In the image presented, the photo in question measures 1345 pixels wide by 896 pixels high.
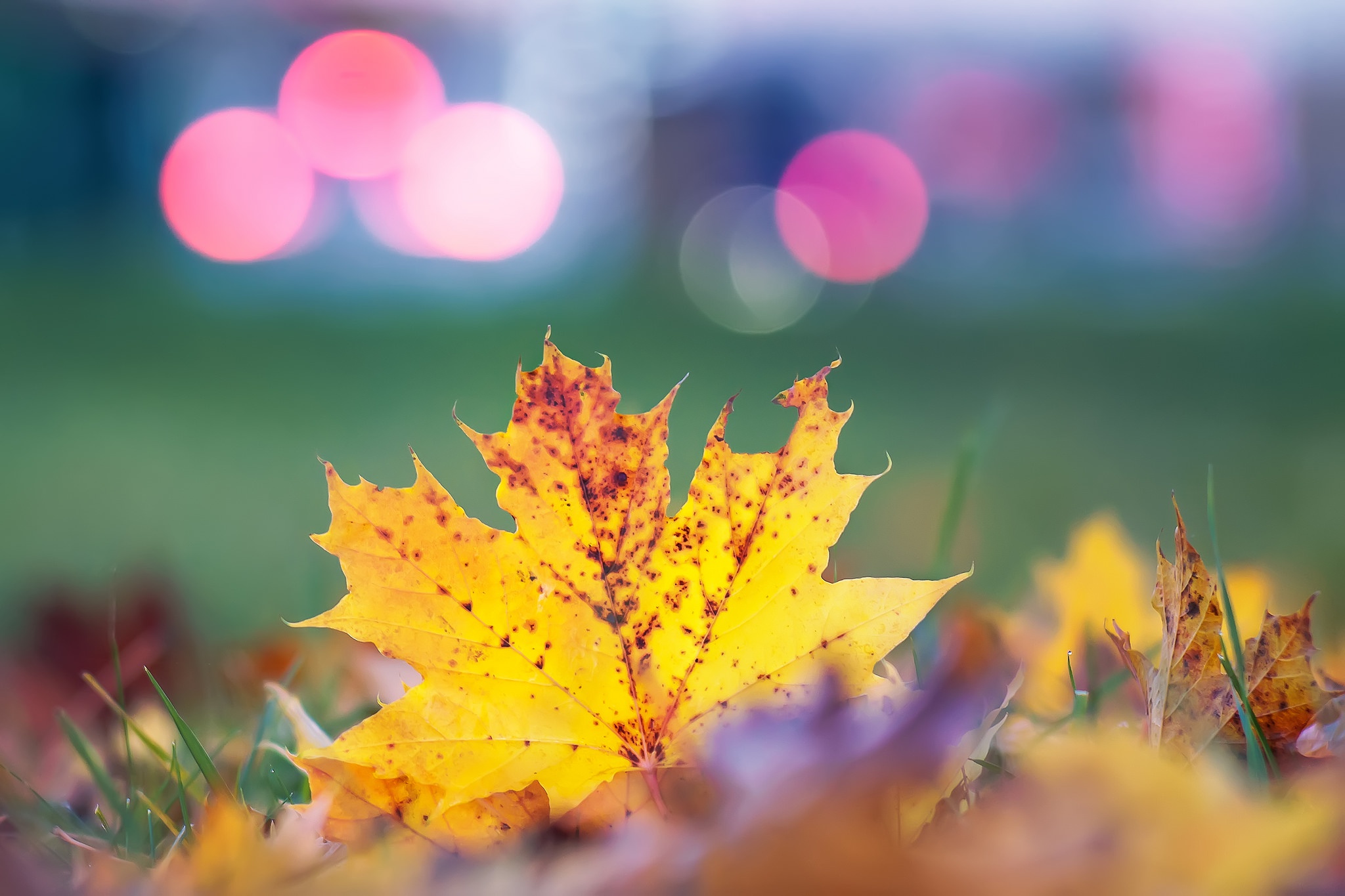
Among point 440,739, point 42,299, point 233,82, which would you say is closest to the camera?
point 440,739

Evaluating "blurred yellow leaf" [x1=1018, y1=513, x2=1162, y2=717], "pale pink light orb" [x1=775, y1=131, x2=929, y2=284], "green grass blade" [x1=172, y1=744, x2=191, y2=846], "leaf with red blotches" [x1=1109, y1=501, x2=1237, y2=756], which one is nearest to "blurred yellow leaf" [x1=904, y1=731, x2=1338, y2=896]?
"leaf with red blotches" [x1=1109, y1=501, x2=1237, y2=756]

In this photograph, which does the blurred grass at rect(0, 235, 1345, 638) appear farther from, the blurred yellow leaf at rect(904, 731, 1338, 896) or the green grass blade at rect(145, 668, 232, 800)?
the blurred yellow leaf at rect(904, 731, 1338, 896)

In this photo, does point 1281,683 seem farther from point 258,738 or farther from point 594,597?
point 258,738

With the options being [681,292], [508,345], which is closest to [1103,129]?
[681,292]

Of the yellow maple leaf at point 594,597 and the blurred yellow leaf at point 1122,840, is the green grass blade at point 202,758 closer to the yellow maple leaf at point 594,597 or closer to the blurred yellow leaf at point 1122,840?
the yellow maple leaf at point 594,597

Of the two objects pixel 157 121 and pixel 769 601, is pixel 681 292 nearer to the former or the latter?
pixel 157 121

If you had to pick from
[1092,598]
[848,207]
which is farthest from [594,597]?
[848,207]

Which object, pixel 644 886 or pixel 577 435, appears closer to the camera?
pixel 644 886

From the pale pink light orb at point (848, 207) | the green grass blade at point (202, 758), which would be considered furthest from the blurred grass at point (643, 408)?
the pale pink light orb at point (848, 207)
